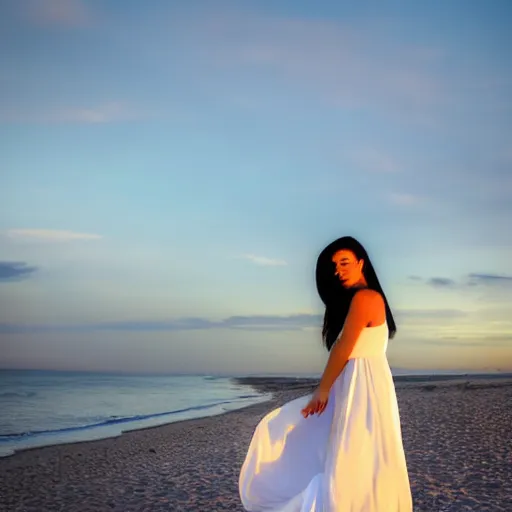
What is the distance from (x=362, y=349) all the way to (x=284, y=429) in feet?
2.97

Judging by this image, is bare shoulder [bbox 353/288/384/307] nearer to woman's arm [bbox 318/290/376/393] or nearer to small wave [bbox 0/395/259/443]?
woman's arm [bbox 318/290/376/393]

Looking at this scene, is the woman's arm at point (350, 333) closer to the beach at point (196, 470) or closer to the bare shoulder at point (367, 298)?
the bare shoulder at point (367, 298)

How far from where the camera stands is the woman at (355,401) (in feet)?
15.1

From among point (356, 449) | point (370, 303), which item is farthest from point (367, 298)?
point (356, 449)

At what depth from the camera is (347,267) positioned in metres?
4.64

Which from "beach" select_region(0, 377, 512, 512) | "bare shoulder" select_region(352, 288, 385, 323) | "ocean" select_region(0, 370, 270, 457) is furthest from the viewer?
"ocean" select_region(0, 370, 270, 457)

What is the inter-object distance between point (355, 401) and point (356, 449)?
12.2 inches

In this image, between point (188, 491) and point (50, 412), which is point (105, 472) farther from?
point (50, 412)

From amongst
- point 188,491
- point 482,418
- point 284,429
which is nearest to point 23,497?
point 188,491

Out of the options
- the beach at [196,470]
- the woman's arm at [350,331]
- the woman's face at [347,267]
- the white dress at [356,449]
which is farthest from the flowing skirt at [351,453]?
the beach at [196,470]

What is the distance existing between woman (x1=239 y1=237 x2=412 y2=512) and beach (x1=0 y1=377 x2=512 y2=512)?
337 centimetres

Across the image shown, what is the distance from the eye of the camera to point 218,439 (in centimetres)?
1501

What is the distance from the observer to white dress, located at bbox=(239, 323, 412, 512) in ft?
15.1

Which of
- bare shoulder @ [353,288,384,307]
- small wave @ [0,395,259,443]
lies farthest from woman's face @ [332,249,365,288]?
small wave @ [0,395,259,443]
